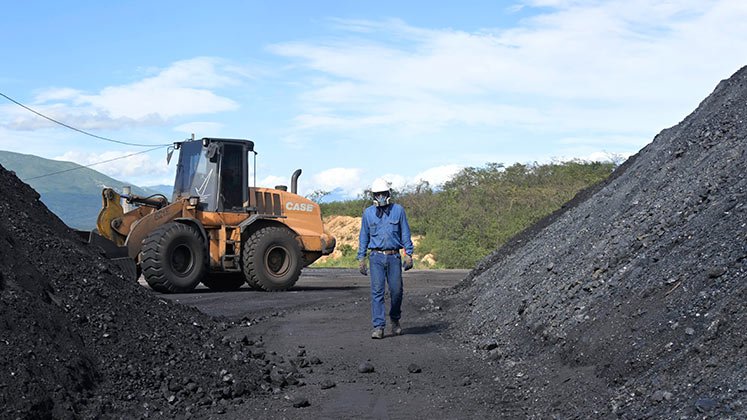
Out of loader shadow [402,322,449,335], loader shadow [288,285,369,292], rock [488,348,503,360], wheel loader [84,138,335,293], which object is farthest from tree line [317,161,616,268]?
rock [488,348,503,360]

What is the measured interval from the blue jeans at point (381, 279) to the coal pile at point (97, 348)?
159 centimetres

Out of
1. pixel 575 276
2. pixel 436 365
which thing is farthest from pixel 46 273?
pixel 575 276

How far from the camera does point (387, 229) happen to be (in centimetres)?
1163

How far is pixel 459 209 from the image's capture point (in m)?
44.6

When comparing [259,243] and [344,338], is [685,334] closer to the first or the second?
[344,338]

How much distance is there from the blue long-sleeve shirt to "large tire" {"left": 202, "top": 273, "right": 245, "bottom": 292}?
9.23m

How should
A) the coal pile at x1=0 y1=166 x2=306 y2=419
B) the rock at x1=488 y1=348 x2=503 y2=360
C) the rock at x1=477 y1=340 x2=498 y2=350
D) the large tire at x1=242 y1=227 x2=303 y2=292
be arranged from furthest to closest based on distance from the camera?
the large tire at x1=242 y1=227 x2=303 y2=292 < the rock at x1=477 y1=340 x2=498 y2=350 < the rock at x1=488 y1=348 x2=503 y2=360 < the coal pile at x1=0 y1=166 x2=306 y2=419

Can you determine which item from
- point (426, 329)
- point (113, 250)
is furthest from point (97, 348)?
point (113, 250)

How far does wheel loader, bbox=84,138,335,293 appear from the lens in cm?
1781

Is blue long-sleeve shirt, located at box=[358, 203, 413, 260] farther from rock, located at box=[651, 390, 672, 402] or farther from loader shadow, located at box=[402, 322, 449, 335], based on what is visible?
rock, located at box=[651, 390, 672, 402]

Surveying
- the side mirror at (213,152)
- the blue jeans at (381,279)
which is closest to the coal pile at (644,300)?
the blue jeans at (381,279)

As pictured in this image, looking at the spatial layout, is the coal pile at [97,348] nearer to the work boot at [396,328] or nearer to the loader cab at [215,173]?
the work boot at [396,328]

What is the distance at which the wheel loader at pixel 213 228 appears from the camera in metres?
17.8

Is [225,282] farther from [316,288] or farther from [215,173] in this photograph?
[215,173]
